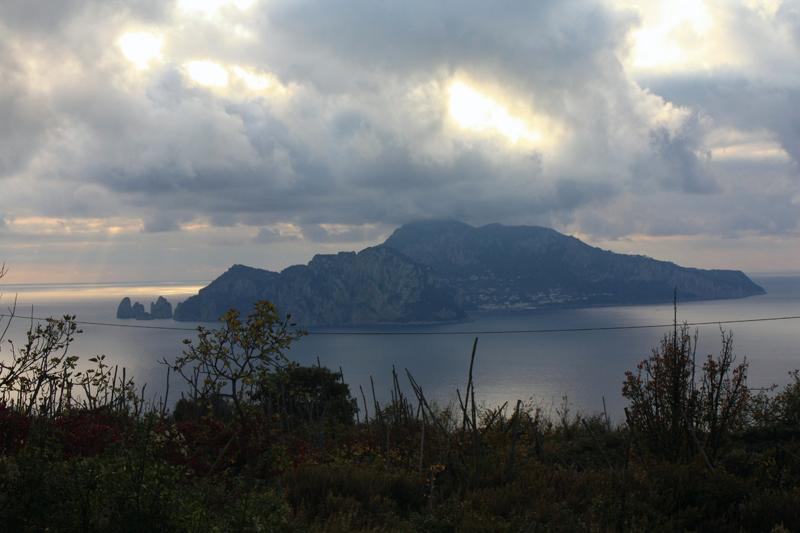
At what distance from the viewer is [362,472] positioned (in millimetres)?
10375

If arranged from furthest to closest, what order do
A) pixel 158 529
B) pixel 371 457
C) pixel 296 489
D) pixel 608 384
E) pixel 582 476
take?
1. pixel 608 384
2. pixel 371 457
3. pixel 582 476
4. pixel 296 489
5. pixel 158 529

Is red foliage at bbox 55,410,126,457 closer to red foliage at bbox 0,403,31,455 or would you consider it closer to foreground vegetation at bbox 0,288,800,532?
foreground vegetation at bbox 0,288,800,532

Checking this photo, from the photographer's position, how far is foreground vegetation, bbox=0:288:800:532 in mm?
6094

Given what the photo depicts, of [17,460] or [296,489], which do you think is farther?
[296,489]

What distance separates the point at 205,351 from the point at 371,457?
417 centimetres

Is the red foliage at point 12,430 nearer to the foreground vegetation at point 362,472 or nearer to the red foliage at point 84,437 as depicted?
the foreground vegetation at point 362,472

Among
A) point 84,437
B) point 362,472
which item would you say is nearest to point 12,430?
point 84,437

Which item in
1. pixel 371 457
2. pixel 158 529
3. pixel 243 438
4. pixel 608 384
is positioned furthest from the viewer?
pixel 608 384

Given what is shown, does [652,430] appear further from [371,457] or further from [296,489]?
[296,489]

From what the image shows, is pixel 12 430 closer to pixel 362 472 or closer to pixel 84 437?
pixel 84 437

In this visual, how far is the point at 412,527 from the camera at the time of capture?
8.15 meters

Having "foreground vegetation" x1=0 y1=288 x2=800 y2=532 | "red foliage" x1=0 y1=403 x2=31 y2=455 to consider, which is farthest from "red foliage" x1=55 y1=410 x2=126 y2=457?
"red foliage" x1=0 y1=403 x2=31 y2=455

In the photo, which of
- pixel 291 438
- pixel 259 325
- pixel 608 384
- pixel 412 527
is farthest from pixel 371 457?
pixel 608 384

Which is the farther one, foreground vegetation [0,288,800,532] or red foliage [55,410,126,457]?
red foliage [55,410,126,457]
